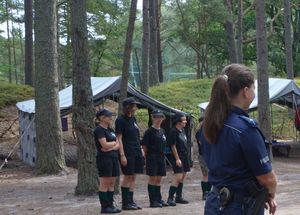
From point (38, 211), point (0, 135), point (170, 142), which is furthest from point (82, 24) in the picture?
point (0, 135)

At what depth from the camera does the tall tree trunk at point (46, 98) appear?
1486cm

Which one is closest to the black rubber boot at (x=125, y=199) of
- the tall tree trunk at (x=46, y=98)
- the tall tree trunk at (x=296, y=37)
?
the tall tree trunk at (x=46, y=98)

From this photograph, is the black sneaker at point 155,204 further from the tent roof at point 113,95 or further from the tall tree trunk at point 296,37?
the tall tree trunk at point 296,37

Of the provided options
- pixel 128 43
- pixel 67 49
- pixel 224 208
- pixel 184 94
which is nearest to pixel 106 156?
pixel 128 43

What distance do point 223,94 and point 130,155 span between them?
20.1 ft

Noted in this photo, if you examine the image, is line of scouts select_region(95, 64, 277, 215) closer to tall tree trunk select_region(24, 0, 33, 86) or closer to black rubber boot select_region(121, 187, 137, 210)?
black rubber boot select_region(121, 187, 137, 210)

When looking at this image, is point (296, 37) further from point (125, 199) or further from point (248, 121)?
point (248, 121)

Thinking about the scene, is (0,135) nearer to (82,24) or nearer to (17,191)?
(17,191)

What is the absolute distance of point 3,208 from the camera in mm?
10383

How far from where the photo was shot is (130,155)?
381 inches

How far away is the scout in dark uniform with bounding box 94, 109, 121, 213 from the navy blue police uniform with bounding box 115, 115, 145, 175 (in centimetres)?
33

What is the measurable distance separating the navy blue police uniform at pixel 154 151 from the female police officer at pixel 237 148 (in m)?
6.13

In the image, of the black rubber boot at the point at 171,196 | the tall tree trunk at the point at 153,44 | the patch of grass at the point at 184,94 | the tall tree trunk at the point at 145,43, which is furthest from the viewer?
the tall tree trunk at the point at 153,44

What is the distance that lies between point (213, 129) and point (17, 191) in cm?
965
